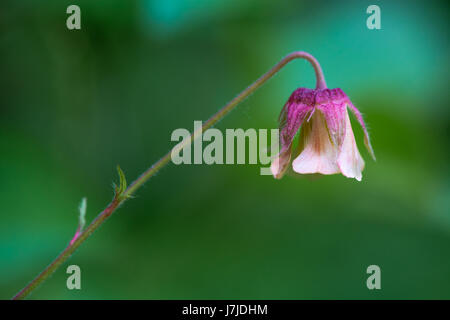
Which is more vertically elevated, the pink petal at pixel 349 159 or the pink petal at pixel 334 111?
the pink petal at pixel 334 111

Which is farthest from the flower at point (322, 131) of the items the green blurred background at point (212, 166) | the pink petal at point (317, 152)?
the green blurred background at point (212, 166)

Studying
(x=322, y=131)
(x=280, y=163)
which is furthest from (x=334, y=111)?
(x=280, y=163)

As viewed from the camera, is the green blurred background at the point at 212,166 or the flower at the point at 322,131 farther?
the green blurred background at the point at 212,166

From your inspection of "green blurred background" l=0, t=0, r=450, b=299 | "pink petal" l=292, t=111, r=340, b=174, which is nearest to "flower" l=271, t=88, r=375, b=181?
"pink petal" l=292, t=111, r=340, b=174

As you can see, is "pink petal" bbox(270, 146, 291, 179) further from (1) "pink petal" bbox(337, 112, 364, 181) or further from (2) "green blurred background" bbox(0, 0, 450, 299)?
(2) "green blurred background" bbox(0, 0, 450, 299)

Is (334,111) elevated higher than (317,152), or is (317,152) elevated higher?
(334,111)

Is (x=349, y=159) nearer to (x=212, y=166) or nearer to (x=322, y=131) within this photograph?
(x=322, y=131)

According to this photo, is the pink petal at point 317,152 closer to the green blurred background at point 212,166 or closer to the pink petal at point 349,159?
the pink petal at point 349,159
